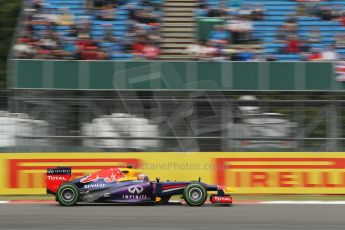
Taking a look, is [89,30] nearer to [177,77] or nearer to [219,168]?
[177,77]

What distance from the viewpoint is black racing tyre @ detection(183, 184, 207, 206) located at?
36.6 feet

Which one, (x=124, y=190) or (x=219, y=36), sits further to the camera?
(x=219, y=36)

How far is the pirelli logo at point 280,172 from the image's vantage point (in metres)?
13.6

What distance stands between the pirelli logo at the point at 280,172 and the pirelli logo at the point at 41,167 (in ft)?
6.29

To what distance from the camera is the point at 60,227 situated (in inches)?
338

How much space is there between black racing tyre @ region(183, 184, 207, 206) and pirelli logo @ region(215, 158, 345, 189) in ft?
8.26

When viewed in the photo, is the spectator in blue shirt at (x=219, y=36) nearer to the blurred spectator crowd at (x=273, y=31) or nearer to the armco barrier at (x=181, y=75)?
the blurred spectator crowd at (x=273, y=31)

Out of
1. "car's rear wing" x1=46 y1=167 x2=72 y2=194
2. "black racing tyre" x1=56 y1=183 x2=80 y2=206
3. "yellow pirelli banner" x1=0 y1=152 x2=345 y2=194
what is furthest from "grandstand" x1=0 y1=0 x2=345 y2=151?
"black racing tyre" x1=56 y1=183 x2=80 y2=206

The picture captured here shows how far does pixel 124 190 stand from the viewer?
11.2 m

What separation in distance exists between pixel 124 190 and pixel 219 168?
3.06 metres

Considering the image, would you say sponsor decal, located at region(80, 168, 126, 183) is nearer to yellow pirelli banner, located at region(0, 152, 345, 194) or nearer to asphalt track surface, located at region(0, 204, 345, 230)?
asphalt track surface, located at region(0, 204, 345, 230)

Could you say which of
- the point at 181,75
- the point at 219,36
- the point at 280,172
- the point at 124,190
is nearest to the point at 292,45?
the point at 219,36

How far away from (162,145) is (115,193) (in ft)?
8.54

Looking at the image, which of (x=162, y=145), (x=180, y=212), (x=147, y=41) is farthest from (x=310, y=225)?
(x=147, y=41)
